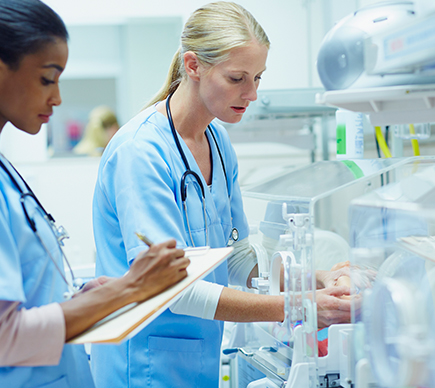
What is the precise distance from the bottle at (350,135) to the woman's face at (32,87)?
3.10ft

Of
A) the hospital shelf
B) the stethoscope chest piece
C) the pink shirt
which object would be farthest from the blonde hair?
the pink shirt

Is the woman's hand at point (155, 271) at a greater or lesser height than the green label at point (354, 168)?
lesser

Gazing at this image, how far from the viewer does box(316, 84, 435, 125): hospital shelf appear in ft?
2.72

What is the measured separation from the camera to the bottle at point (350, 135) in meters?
1.51

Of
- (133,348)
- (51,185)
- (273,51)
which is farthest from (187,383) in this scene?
(51,185)

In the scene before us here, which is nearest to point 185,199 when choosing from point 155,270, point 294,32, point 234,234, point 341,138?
point 234,234

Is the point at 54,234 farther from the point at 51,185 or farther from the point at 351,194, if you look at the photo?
the point at 51,185

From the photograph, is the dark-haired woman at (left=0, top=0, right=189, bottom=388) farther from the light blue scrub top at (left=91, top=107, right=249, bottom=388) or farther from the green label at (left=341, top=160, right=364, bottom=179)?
the green label at (left=341, top=160, right=364, bottom=179)

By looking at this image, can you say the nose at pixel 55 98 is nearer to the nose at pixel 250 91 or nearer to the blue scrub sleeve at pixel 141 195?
the blue scrub sleeve at pixel 141 195

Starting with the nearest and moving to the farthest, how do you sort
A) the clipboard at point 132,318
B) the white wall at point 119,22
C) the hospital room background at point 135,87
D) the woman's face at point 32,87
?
the clipboard at point 132,318 < the woman's face at point 32,87 < the hospital room background at point 135,87 < the white wall at point 119,22

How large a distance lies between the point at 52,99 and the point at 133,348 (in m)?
0.61

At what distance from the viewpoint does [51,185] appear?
3350 millimetres

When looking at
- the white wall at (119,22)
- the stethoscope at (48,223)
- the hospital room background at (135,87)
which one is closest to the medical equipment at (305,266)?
the stethoscope at (48,223)

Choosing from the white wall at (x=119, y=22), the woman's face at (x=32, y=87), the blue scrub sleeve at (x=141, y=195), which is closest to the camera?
the woman's face at (x=32, y=87)
